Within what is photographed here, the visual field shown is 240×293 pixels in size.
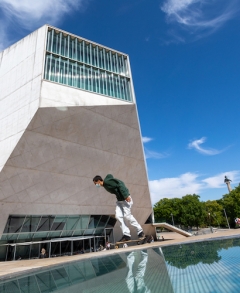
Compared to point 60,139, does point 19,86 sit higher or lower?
higher

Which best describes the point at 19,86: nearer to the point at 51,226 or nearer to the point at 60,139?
the point at 60,139

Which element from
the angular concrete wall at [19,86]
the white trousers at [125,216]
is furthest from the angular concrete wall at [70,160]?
the white trousers at [125,216]

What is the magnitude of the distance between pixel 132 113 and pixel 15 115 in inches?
431

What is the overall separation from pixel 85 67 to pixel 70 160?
9.38 meters

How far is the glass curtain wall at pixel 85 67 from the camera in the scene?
1933 centimetres

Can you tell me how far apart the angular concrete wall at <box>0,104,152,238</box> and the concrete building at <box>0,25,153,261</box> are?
8 centimetres

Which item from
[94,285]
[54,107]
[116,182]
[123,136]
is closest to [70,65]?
[54,107]

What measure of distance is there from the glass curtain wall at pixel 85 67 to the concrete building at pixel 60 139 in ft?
0.34

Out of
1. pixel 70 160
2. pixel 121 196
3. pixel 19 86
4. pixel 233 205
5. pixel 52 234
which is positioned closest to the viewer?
pixel 121 196

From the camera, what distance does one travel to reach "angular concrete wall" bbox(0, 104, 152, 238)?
665 inches

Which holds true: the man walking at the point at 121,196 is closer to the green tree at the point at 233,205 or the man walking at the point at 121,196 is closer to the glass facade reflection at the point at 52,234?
the glass facade reflection at the point at 52,234

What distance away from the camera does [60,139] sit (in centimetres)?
1838

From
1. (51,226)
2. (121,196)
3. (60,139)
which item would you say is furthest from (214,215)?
(121,196)

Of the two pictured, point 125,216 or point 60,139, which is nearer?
point 125,216
